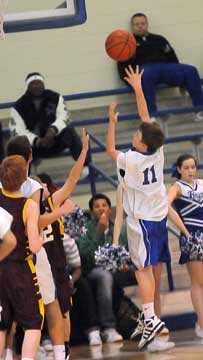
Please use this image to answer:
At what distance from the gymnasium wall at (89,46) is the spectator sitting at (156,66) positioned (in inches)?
14.3

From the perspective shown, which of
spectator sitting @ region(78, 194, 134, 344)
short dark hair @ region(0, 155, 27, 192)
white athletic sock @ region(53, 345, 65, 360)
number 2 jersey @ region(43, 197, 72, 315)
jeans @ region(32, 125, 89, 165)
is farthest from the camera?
jeans @ region(32, 125, 89, 165)

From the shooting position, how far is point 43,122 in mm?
12719

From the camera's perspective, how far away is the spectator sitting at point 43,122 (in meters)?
12.5

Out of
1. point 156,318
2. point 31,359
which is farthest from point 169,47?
point 31,359

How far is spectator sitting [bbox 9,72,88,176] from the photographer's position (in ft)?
40.9

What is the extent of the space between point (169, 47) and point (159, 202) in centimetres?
548

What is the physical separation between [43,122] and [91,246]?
9.06ft

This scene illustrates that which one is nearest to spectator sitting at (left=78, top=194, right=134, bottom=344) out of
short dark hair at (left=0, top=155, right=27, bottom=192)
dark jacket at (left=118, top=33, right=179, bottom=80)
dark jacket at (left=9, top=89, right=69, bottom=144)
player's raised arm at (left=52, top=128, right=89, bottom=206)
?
player's raised arm at (left=52, top=128, right=89, bottom=206)

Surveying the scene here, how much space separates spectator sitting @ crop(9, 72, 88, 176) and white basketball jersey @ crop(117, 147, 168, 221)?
3106mm

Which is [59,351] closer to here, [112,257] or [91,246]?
[112,257]

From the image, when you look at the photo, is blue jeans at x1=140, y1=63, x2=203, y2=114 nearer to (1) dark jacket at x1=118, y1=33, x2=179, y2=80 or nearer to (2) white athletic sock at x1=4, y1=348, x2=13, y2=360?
(1) dark jacket at x1=118, y1=33, x2=179, y2=80

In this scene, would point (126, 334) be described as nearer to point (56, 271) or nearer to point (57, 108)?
point (56, 271)

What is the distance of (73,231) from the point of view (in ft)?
32.4

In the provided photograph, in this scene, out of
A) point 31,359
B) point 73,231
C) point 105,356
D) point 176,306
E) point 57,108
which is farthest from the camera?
point 57,108
